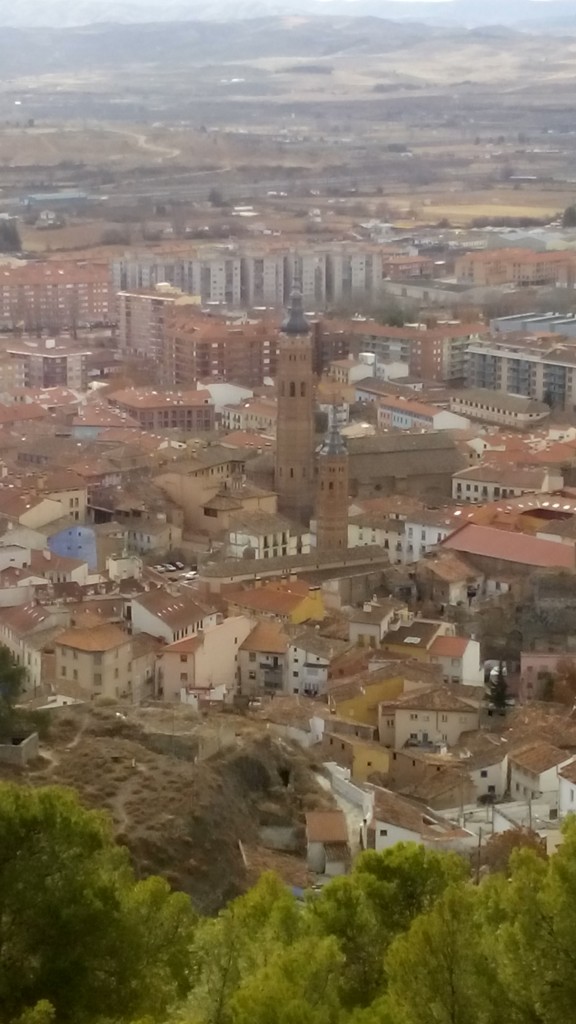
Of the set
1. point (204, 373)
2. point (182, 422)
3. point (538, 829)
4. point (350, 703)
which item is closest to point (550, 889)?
point (538, 829)

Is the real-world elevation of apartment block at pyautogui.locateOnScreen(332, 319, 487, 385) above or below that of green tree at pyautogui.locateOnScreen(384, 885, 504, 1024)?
below

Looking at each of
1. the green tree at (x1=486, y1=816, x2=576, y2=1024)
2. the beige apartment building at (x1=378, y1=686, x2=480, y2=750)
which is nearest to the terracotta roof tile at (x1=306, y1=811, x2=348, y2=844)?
A: the beige apartment building at (x1=378, y1=686, x2=480, y2=750)

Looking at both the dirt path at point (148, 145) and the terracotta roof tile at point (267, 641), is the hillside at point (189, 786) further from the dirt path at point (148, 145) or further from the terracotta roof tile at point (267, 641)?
the dirt path at point (148, 145)

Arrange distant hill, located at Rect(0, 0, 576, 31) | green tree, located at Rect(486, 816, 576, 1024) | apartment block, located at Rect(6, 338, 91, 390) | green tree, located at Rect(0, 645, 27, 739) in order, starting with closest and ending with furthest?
green tree, located at Rect(486, 816, 576, 1024)
green tree, located at Rect(0, 645, 27, 739)
apartment block, located at Rect(6, 338, 91, 390)
distant hill, located at Rect(0, 0, 576, 31)

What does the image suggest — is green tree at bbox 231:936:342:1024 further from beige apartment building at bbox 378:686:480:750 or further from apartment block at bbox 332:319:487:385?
apartment block at bbox 332:319:487:385

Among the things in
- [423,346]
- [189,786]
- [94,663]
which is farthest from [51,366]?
[189,786]

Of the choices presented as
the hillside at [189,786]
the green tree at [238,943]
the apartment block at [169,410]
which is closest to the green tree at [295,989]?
the green tree at [238,943]
